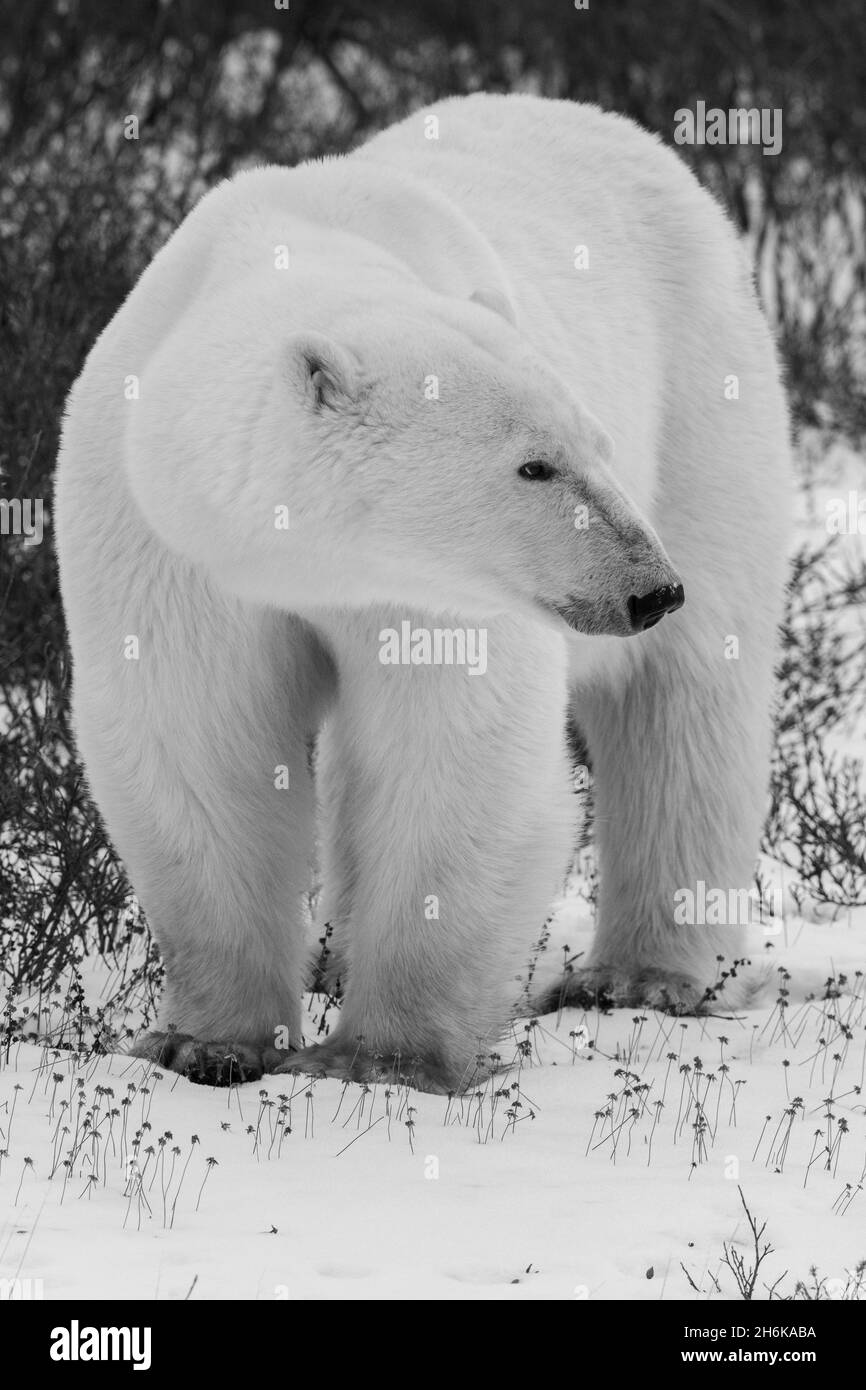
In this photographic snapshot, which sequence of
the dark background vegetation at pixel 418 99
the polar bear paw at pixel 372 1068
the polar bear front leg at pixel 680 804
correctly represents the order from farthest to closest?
the dark background vegetation at pixel 418 99 → the polar bear front leg at pixel 680 804 → the polar bear paw at pixel 372 1068

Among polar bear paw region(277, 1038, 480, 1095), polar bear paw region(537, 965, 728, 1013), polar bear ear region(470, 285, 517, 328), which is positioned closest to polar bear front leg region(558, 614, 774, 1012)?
polar bear paw region(537, 965, 728, 1013)

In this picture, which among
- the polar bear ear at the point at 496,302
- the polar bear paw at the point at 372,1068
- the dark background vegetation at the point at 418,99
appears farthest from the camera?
the dark background vegetation at the point at 418,99

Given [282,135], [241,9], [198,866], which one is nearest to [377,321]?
[198,866]

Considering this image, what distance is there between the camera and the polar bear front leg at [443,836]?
134 inches

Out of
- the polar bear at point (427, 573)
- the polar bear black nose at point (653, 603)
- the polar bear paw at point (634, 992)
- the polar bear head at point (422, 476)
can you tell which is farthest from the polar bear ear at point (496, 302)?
the polar bear paw at point (634, 992)

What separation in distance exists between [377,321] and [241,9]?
9.97 m

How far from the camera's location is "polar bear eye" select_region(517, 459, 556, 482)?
2.88 meters

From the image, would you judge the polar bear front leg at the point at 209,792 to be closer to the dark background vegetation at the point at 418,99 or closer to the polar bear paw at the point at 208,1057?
the polar bear paw at the point at 208,1057

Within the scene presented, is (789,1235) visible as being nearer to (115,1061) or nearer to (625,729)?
(115,1061)

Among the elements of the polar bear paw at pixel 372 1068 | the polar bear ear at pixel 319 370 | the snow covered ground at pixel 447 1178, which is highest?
the polar bear ear at pixel 319 370

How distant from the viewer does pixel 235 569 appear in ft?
10.0

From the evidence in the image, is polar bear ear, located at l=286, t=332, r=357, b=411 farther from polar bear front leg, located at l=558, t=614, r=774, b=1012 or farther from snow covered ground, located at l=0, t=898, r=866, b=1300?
polar bear front leg, located at l=558, t=614, r=774, b=1012

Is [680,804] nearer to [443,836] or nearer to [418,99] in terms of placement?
[443,836]

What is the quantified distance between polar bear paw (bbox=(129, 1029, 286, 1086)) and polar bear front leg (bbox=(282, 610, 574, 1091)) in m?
0.08
